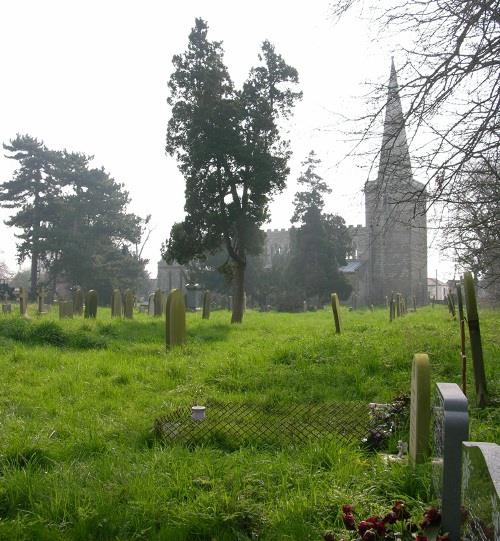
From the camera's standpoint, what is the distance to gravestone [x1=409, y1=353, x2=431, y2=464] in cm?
389

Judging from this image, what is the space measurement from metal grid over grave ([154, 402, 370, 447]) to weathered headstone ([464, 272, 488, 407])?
1312 mm

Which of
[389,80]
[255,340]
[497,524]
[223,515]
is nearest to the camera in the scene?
[497,524]

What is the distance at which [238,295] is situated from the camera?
816 inches

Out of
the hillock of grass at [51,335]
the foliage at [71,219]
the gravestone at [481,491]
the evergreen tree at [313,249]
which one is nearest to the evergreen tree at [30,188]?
the foliage at [71,219]

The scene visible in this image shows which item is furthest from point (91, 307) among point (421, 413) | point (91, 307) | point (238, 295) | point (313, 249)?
point (313, 249)

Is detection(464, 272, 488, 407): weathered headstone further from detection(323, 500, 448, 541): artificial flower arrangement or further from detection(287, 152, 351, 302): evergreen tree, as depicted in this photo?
detection(287, 152, 351, 302): evergreen tree

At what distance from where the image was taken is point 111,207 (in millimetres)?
47219

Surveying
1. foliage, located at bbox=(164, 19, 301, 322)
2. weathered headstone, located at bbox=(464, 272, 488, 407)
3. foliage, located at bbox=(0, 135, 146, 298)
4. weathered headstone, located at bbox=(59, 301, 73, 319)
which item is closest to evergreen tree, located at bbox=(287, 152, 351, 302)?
foliage, located at bbox=(0, 135, 146, 298)

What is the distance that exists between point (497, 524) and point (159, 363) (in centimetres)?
789

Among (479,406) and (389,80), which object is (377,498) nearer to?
(479,406)

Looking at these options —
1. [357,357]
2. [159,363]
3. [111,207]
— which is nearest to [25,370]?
[159,363]

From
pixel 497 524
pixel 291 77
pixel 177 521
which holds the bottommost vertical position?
pixel 177 521

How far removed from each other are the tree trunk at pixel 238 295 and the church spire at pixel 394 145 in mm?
Result: 13185

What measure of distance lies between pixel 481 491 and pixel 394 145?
564 cm
